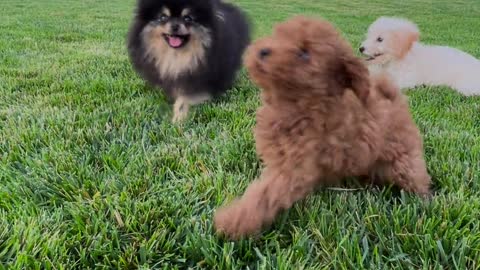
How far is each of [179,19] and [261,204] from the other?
2179 mm

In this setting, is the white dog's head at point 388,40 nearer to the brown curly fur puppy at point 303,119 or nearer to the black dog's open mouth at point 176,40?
the black dog's open mouth at point 176,40

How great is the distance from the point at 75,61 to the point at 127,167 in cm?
308

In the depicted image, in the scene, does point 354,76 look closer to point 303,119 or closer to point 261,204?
point 303,119

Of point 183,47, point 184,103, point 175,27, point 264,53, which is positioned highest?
point 264,53

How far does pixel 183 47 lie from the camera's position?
364cm

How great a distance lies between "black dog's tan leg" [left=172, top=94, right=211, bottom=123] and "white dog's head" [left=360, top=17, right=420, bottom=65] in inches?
78.1

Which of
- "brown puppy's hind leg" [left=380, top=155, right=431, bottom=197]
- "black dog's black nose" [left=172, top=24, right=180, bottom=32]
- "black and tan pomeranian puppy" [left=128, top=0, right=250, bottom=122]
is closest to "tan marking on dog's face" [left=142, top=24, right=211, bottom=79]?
"black and tan pomeranian puppy" [left=128, top=0, right=250, bottom=122]

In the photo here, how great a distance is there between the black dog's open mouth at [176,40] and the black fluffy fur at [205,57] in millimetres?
172

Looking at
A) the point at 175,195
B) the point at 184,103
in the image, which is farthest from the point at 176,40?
the point at 175,195

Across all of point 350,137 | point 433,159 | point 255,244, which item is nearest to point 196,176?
point 255,244

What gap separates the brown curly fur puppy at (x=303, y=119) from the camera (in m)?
1.63

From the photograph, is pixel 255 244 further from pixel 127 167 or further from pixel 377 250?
pixel 127 167

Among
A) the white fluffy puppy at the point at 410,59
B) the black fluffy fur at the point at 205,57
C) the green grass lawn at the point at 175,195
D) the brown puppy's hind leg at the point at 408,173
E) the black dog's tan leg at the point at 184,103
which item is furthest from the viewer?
the white fluffy puppy at the point at 410,59

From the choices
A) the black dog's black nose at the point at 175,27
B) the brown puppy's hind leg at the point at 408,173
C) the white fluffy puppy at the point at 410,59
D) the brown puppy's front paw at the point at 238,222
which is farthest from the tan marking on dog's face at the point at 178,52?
the brown puppy's front paw at the point at 238,222
